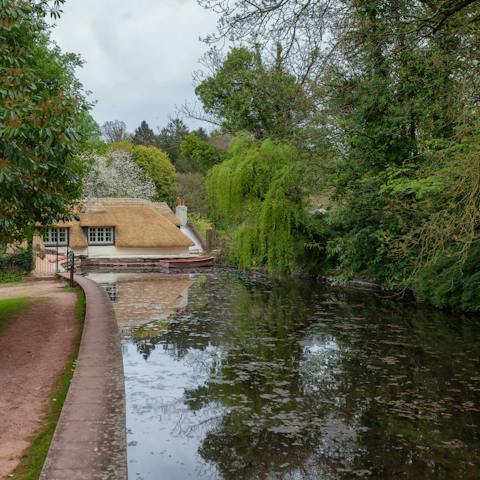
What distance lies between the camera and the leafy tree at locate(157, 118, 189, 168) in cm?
6850

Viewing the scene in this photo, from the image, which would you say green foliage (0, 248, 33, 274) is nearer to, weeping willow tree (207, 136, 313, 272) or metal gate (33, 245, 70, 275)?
metal gate (33, 245, 70, 275)

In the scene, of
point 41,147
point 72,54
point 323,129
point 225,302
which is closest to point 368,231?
point 323,129

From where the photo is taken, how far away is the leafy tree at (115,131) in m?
73.9

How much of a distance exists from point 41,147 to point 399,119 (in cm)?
1099

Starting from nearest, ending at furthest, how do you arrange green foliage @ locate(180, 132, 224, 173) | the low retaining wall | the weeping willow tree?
1. the low retaining wall
2. the weeping willow tree
3. green foliage @ locate(180, 132, 224, 173)

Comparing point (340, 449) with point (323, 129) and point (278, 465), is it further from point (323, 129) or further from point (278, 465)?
point (323, 129)

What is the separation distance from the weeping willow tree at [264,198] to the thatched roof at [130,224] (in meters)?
15.2

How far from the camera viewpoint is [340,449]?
641 centimetres

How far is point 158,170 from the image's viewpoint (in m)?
56.2

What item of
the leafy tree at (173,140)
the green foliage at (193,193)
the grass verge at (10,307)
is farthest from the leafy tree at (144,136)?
the grass verge at (10,307)

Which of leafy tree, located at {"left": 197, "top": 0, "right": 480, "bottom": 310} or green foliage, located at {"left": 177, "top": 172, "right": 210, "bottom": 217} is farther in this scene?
green foliage, located at {"left": 177, "top": 172, "right": 210, "bottom": 217}

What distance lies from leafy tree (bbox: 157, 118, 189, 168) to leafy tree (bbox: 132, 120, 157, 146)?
0.89 m

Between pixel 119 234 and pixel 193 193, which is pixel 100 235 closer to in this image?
pixel 119 234

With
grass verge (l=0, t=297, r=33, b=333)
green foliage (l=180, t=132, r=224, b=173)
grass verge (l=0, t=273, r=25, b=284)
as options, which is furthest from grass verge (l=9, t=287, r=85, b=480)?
green foliage (l=180, t=132, r=224, b=173)
